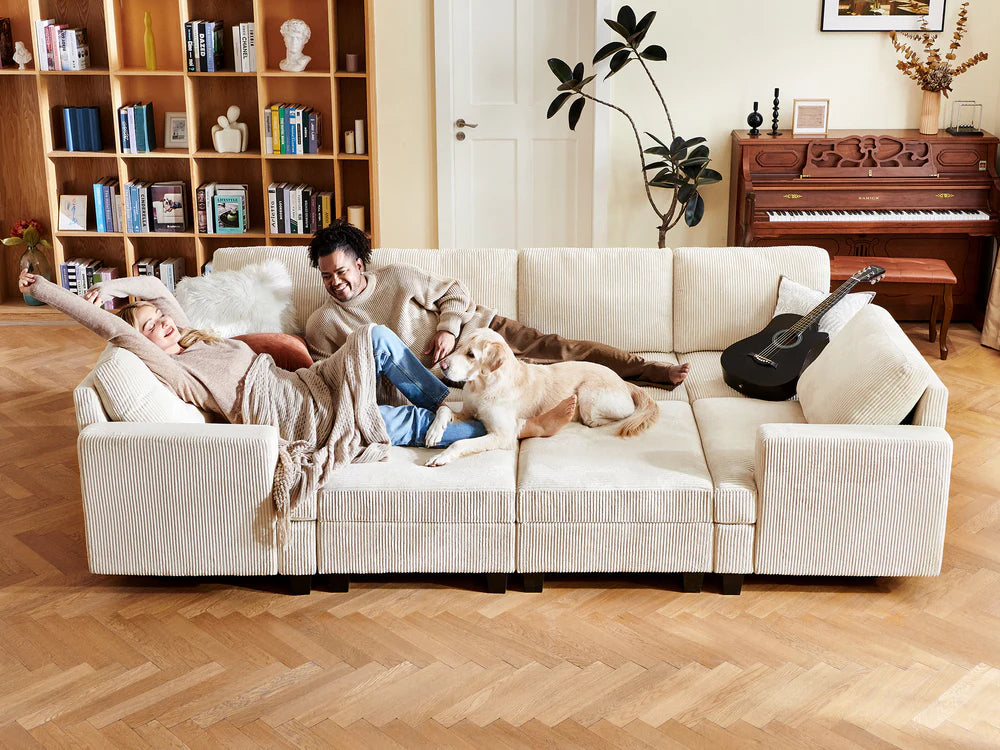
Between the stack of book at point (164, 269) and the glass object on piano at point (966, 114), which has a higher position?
the glass object on piano at point (966, 114)

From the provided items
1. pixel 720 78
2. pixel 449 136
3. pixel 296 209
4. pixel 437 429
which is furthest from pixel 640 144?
pixel 437 429

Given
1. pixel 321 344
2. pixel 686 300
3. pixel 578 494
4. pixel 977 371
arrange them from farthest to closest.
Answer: pixel 977 371 → pixel 686 300 → pixel 321 344 → pixel 578 494

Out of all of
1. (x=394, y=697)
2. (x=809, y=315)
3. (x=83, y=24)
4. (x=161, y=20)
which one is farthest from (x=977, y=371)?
(x=83, y=24)

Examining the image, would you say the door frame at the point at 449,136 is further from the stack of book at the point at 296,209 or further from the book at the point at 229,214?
the book at the point at 229,214

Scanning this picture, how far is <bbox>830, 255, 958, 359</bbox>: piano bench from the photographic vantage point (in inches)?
191

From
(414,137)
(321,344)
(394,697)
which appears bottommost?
(394,697)

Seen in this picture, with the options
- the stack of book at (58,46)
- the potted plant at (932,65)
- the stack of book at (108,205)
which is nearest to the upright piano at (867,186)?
the potted plant at (932,65)

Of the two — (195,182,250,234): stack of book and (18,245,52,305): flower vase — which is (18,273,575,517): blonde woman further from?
(18,245,52,305): flower vase

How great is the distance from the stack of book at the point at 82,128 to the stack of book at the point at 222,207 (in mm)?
593

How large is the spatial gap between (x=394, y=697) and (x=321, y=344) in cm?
142

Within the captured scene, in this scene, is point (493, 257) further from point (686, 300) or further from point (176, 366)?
point (176, 366)

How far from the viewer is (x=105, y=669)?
8.57ft

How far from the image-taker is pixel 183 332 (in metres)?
3.22

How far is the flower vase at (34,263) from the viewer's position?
566cm
